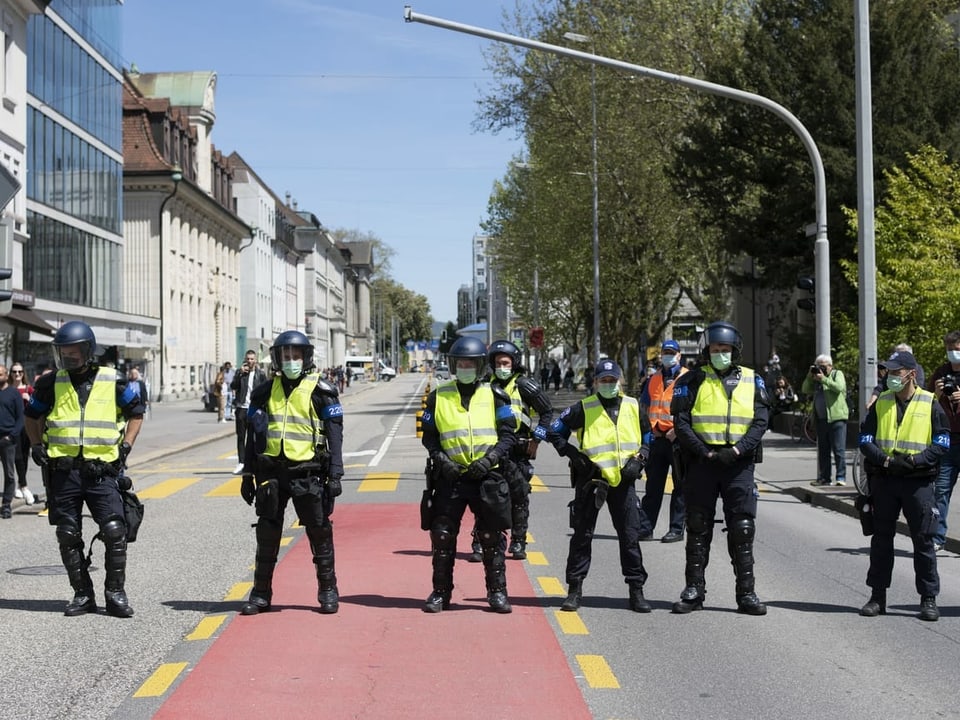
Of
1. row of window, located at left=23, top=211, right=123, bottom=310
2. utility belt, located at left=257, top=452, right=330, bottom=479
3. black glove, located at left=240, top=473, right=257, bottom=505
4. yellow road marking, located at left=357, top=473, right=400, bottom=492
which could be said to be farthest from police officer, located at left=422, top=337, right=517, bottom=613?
row of window, located at left=23, top=211, right=123, bottom=310

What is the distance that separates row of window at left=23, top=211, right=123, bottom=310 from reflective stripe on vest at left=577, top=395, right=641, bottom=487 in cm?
3551

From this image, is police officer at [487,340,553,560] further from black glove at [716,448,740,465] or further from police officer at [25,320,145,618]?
police officer at [25,320,145,618]

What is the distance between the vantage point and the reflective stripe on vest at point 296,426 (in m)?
8.66

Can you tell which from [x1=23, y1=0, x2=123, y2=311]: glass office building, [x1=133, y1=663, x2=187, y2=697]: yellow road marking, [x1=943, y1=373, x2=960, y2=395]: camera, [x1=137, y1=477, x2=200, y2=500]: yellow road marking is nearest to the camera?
[x1=133, y1=663, x2=187, y2=697]: yellow road marking

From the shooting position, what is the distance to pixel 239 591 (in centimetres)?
998

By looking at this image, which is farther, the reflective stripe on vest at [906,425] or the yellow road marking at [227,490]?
the yellow road marking at [227,490]

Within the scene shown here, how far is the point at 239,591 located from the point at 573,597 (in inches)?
97.7

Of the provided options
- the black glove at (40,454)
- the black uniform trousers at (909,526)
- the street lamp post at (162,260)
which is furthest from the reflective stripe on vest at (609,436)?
the street lamp post at (162,260)

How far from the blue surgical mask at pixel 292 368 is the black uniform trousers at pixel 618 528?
1.93 m

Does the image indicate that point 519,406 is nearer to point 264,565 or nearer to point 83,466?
point 264,565

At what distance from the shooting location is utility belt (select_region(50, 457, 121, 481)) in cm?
875

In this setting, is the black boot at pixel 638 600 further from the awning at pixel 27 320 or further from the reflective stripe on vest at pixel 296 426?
the awning at pixel 27 320

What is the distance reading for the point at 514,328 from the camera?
73.8 meters

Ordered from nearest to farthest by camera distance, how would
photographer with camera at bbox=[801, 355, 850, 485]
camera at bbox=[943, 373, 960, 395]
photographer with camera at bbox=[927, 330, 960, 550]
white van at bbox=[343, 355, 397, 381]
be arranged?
photographer with camera at bbox=[927, 330, 960, 550] < camera at bbox=[943, 373, 960, 395] < photographer with camera at bbox=[801, 355, 850, 485] < white van at bbox=[343, 355, 397, 381]
